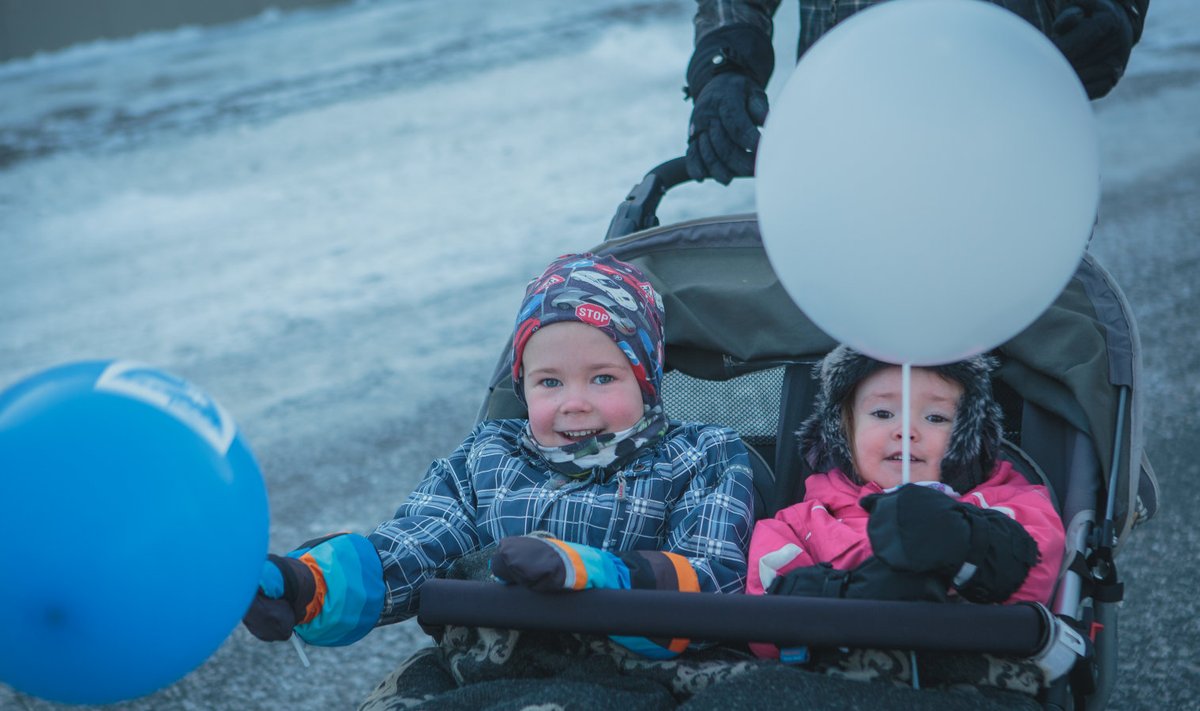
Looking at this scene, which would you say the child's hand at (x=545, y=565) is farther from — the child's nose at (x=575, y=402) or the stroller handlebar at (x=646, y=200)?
the stroller handlebar at (x=646, y=200)

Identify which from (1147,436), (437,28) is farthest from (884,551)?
(437,28)

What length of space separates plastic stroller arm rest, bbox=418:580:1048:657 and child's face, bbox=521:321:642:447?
1.68ft

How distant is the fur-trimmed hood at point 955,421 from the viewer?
211 centimetres

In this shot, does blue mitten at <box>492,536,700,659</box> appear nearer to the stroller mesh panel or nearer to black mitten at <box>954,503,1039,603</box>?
black mitten at <box>954,503,1039,603</box>

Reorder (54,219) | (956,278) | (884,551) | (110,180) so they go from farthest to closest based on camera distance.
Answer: (110,180) → (54,219) → (884,551) → (956,278)

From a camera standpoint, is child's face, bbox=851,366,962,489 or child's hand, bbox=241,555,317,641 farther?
child's face, bbox=851,366,962,489

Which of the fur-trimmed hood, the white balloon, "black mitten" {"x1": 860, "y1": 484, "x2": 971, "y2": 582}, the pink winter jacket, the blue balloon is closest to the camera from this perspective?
the blue balloon

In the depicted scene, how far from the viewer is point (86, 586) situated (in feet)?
4.54

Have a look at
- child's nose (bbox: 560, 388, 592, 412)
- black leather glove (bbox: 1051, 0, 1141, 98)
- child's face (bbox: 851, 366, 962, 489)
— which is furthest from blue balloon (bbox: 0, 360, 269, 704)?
black leather glove (bbox: 1051, 0, 1141, 98)

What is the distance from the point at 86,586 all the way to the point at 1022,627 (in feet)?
4.02

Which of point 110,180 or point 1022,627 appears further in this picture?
point 110,180

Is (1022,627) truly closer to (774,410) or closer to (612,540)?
(612,540)

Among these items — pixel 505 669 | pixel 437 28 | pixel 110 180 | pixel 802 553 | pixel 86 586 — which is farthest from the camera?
pixel 437 28

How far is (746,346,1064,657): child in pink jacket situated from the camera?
1.69m
